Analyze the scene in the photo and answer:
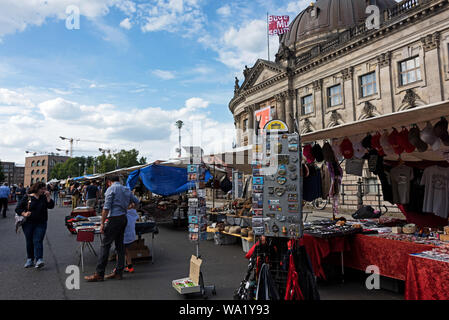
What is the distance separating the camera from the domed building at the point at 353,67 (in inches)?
744

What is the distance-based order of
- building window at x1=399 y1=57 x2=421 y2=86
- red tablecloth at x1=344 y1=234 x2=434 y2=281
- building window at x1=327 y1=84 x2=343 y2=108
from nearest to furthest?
red tablecloth at x1=344 y1=234 x2=434 y2=281 → building window at x1=399 y1=57 x2=421 y2=86 → building window at x1=327 y1=84 x2=343 y2=108

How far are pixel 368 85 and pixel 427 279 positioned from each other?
22855 millimetres

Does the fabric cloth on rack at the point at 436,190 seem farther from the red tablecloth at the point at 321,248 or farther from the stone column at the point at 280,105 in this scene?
the stone column at the point at 280,105

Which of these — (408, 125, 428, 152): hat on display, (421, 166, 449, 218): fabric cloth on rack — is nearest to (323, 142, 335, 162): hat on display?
(408, 125, 428, 152): hat on display

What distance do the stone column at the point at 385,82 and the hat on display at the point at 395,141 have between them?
18.5 m

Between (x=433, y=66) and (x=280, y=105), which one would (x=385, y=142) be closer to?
(x=433, y=66)

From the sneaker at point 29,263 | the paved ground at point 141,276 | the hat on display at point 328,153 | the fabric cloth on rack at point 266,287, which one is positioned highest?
the hat on display at point 328,153

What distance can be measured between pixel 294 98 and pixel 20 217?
88.3 ft

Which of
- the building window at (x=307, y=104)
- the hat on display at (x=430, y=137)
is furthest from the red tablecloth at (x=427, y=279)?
the building window at (x=307, y=104)

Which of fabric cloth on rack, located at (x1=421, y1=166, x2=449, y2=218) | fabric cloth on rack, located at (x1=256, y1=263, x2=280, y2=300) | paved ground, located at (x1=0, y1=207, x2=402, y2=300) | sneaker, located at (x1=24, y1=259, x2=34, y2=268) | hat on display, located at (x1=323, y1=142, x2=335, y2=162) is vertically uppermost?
hat on display, located at (x1=323, y1=142, x2=335, y2=162)

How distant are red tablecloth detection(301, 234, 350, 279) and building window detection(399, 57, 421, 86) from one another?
19.1 m

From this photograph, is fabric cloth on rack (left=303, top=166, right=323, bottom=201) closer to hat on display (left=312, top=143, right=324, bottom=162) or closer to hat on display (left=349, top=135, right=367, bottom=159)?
hat on display (left=312, top=143, right=324, bottom=162)

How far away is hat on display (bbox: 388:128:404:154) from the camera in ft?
16.2

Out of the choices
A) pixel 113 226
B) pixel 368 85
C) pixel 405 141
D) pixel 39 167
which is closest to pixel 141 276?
pixel 113 226
